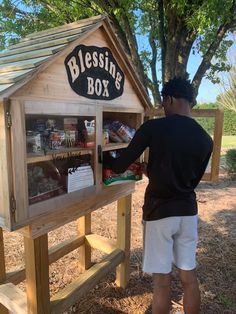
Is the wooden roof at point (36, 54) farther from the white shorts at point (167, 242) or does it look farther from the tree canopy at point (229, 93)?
the tree canopy at point (229, 93)

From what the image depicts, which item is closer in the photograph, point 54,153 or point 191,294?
point 54,153

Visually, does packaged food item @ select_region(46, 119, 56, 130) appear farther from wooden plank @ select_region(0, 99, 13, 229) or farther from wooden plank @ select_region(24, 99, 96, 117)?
wooden plank @ select_region(0, 99, 13, 229)

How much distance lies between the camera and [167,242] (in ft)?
6.21

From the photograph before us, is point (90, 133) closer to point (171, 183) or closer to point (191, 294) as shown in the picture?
point (171, 183)

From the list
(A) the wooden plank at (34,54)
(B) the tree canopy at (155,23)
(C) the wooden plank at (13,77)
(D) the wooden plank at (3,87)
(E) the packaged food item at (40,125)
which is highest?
(B) the tree canopy at (155,23)

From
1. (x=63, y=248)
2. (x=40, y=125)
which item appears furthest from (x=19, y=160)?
(x=63, y=248)

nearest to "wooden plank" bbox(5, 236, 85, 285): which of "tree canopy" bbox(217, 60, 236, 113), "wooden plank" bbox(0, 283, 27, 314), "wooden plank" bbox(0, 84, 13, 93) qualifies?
"wooden plank" bbox(0, 283, 27, 314)

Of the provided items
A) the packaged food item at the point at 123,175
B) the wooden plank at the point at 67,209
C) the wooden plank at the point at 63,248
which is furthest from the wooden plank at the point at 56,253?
the packaged food item at the point at 123,175

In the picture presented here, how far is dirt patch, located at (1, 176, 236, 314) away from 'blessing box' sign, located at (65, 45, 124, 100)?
1954 millimetres

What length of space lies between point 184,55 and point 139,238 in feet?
11.9

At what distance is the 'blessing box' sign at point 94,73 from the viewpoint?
5.90ft

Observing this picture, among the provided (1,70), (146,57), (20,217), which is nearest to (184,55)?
(146,57)

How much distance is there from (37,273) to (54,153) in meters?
0.78

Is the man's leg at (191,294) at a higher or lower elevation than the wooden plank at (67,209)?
lower
